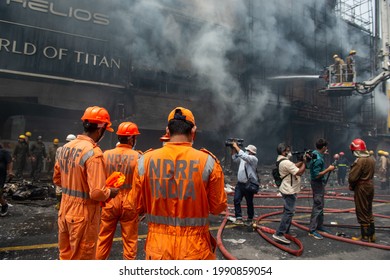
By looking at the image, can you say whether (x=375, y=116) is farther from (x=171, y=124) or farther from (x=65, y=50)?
(x=171, y=124)

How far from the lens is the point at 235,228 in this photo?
15.6 feet

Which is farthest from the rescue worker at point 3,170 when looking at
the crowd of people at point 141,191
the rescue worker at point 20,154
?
the rescue worker at point 20,154

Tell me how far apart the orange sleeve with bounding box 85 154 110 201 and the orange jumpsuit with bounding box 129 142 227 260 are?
580mm

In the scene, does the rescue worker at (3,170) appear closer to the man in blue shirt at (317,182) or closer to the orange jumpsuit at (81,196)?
the orange jumpsuit at (81,196)

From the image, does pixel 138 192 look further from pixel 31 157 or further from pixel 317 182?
pixel 31 157

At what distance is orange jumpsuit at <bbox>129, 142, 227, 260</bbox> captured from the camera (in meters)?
1.61

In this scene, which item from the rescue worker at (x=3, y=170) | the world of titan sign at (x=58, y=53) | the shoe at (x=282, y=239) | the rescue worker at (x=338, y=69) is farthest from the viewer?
the rescue worker at (x=338, y=69)

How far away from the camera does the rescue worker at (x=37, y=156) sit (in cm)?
943

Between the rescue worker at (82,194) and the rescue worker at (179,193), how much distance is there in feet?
2.05

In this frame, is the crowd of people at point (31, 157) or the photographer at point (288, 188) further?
the crowd of people at point (31, 157)

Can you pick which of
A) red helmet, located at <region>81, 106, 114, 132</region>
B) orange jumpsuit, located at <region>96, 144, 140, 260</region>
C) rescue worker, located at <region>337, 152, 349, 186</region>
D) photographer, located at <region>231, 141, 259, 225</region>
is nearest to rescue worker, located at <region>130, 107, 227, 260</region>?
red helmet, located at <region>81, 106, 114, 132</region>

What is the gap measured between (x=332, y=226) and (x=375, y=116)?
18.5m

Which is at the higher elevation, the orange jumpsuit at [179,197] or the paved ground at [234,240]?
the orange jumpsuit at [179,197]

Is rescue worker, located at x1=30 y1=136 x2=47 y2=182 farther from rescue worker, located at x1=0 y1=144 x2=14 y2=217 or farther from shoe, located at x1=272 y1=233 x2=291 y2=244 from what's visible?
shoe, located at x1=272 y1=233 x2=291 y2=244
